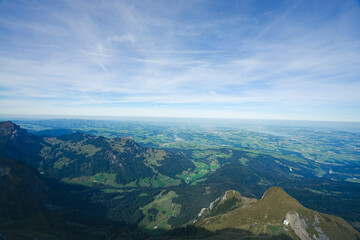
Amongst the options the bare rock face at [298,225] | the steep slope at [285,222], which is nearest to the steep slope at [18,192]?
the steep slope at [285,222]

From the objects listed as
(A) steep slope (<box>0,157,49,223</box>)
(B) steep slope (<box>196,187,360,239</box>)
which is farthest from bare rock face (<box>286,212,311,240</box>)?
(A) steep slope (<box>0,157,49,223</box>)

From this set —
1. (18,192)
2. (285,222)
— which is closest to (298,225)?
(285,222)

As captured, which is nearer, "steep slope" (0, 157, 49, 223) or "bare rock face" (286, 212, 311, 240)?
"bare rock face" (286, 212, 311, 240)

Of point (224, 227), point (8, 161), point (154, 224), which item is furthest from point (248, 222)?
point (8, 161)

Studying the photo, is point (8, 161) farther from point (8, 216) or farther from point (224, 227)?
point (224, 227)

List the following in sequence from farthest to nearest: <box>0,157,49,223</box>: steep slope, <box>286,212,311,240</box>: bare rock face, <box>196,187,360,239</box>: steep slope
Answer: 1. <box>0,157,49,223</box>: steep slope
2. <box>196,187,360,239</box>: steep slope
3. <box>286,212,311,240</box>: bare rock face

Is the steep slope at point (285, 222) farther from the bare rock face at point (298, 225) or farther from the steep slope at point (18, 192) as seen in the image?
the steep slope at point (18, 192)

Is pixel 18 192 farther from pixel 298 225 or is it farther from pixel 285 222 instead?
pixel 298 225

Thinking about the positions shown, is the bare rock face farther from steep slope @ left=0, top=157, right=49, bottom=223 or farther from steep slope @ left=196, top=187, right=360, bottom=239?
steep slope @ left=0, top=157, right=49, bottom=223
